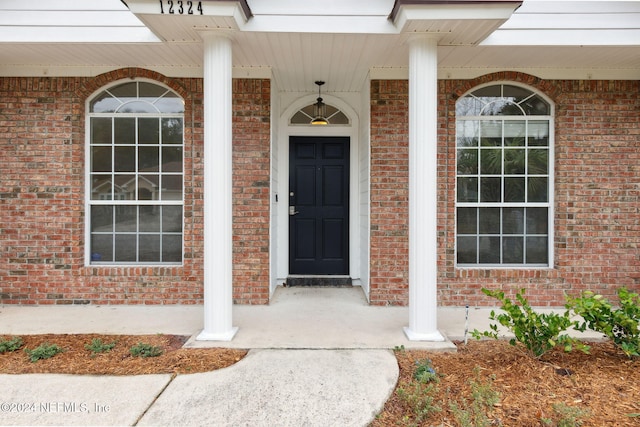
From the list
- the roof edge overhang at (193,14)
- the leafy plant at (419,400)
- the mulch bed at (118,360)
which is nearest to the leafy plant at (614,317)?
the leafy plant at (419,400)

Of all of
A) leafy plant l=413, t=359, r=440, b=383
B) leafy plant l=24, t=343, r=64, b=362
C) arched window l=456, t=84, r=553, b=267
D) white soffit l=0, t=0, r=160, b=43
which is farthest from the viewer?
arched window l=456, t=84, r=553, b=267

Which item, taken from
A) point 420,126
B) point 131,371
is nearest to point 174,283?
point 131,371

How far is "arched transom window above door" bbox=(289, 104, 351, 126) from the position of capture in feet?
20.6

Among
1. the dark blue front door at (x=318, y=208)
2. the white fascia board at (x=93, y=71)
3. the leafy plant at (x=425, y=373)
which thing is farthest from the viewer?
the dark blue front door at (x=318, y=208)

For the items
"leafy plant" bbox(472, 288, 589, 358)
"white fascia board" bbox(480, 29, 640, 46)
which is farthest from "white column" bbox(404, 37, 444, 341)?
"white fascia board" bbox(480, 29, 640, 46)

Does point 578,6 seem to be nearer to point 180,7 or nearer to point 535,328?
point 535,328

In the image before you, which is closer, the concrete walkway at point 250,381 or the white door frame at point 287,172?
the concrete walkway at point 250,381

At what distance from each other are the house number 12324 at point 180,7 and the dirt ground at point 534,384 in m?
3.69

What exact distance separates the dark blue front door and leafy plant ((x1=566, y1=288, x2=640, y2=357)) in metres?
3.54

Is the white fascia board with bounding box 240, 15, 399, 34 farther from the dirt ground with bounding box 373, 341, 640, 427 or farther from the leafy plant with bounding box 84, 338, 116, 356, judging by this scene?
the leafy plant with bounding box 84, 338, 116, 356

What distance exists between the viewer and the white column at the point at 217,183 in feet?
13.0

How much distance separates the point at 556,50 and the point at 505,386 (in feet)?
12.5

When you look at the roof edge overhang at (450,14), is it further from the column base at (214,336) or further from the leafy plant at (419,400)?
the column base at (214,336)

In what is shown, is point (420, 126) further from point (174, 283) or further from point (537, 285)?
point (174, 283)
